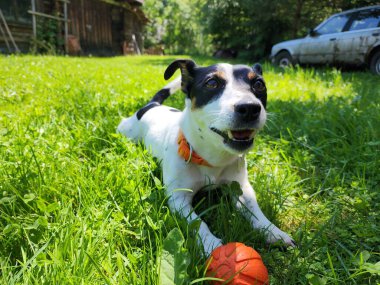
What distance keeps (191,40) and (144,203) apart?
104 feet

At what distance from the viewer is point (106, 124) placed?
323cm

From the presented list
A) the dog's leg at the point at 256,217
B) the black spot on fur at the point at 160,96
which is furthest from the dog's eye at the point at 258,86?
the black spot on fur at the point at 160,96

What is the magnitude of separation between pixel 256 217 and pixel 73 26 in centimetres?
1534

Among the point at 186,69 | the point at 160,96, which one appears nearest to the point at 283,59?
the point at 160,96

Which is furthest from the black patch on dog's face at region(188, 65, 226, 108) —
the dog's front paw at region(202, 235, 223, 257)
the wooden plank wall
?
the wooden plank wall

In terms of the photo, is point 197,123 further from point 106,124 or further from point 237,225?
point 106,124

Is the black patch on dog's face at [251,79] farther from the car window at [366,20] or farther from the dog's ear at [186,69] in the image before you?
the car window at [366,20]

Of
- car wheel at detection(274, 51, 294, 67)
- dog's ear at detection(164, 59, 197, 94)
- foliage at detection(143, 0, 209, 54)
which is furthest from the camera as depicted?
foliage at detection(143, 0, 209, 54)

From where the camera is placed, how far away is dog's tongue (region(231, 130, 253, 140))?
1.89 meters

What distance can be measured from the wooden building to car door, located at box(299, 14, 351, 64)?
30.5ft

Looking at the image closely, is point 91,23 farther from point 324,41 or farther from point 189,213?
point 189,213

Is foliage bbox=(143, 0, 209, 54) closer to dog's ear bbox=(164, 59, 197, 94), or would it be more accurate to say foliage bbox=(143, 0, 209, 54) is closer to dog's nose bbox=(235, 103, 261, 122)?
dog's ear bbox=(164, 59, 197, 94)

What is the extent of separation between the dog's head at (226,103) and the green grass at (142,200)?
1.19ft

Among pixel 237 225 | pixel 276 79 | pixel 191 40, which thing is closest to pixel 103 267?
pixel 237 225
